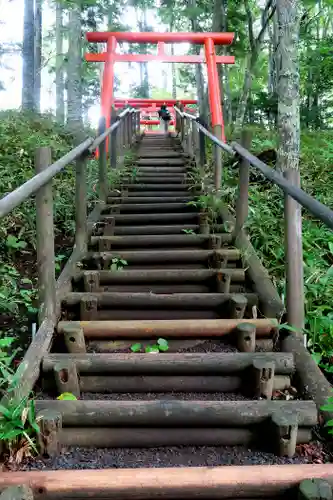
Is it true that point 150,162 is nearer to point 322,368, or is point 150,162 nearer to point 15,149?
point 15,149

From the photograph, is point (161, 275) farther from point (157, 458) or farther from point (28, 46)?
point (28, 46)

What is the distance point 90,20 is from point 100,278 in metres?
10.9

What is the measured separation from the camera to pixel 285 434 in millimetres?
2250

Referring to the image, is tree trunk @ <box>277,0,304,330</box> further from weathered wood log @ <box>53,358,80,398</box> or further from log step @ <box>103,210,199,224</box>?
weathered wood log @ <box>53,358,80,398</box>

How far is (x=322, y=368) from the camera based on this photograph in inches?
122

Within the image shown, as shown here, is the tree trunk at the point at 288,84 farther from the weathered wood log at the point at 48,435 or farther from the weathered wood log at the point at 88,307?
the weathered wood log at the point at 48,435

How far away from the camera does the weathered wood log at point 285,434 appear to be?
2.24 metres

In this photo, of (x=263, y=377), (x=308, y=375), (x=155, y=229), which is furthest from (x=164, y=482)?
(x=155, y=229)

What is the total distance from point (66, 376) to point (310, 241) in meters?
2.83

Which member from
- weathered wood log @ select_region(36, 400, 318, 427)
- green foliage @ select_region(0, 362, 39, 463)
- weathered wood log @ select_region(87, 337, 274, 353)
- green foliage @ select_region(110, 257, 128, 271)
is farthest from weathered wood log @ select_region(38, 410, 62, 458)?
green foliage @ select_region(110, 257, 128, 271)

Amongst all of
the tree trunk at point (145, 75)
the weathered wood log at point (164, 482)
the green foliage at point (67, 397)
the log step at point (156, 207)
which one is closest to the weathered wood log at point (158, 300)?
the green foliage at point (67, 397)

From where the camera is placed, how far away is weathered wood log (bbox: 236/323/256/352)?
9.84 ft

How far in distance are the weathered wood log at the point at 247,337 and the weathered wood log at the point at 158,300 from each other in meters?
0.45

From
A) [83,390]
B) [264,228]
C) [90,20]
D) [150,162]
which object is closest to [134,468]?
[83,390]
